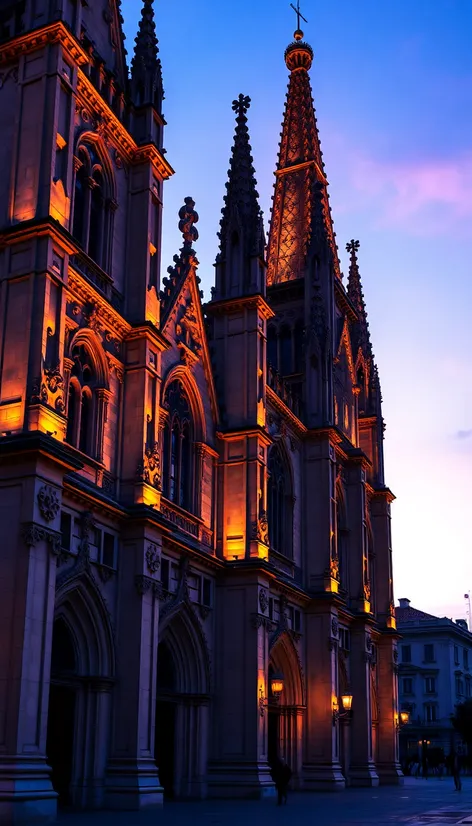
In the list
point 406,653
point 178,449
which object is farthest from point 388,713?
point 406,653

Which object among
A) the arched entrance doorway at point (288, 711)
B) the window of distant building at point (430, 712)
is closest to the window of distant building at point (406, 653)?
the window of distant building at point (430, 712)

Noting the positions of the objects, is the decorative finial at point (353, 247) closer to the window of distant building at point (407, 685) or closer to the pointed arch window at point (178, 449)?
the pointed arch window at point (178, 449)

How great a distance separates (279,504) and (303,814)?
19.6 m

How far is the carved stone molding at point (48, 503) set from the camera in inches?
941

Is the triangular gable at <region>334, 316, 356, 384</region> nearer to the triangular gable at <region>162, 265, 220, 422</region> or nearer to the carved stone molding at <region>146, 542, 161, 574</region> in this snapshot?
the triangular gable at <region>162, 265, 220, 422</region>

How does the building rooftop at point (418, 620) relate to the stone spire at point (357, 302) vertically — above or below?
below

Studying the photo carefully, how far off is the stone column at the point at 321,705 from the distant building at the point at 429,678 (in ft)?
214

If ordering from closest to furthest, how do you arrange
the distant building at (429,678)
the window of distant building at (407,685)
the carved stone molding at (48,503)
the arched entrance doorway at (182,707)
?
the carved stone molding at (48,503), the arched entrance doorway at (182,707), the distant building at (429,678), the window of distant building at (407,685)

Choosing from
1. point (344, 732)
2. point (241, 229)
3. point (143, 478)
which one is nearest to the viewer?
point (143, 478)

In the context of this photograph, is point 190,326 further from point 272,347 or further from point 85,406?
point 272,347

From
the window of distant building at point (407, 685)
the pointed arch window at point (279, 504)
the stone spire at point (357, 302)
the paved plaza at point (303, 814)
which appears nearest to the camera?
the paved plaza at point (303, 814)

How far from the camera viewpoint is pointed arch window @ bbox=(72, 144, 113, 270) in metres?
30.9

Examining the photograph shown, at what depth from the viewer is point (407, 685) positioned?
108 metres

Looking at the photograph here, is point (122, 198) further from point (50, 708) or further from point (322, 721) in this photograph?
point (322, 721)
